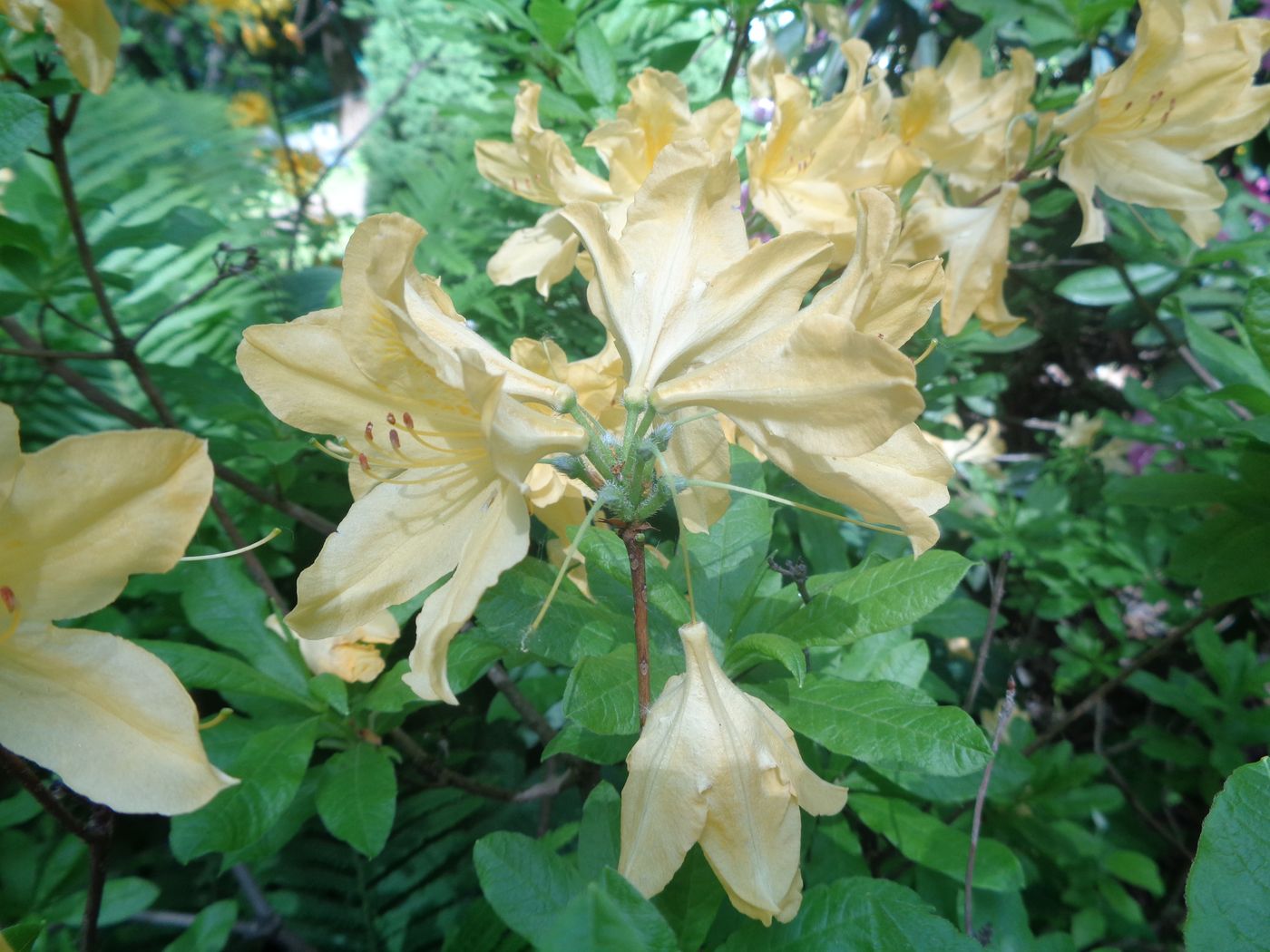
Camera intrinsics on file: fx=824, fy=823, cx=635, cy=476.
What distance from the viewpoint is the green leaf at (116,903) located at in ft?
3.59

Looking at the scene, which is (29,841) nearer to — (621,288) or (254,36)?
(621,288)

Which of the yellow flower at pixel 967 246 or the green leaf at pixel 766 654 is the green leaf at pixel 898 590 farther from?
the yellow flower at pixel 967 246

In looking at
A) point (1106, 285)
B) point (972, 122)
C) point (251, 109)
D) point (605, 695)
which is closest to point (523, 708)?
point (605, 695)

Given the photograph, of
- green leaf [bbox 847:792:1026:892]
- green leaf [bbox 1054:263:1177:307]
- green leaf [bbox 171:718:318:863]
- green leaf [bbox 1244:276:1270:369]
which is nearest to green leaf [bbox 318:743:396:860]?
green leaf [bbox 171:718:318:863]

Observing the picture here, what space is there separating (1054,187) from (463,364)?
2.08 metres

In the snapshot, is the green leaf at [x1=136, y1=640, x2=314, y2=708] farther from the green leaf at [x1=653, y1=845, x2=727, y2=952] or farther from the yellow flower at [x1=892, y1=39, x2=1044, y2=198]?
the yellow flower at [x1=892, y1=39, x2=1044, y2=198]

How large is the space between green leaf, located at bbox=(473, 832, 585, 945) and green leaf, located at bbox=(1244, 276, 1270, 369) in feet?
3.60

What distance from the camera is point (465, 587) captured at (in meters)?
0.65

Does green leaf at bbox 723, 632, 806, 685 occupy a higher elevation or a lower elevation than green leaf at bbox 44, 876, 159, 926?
higher

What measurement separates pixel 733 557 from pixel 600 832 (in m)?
0.35

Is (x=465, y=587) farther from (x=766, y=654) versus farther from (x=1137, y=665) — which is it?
(x=1137, y=665)

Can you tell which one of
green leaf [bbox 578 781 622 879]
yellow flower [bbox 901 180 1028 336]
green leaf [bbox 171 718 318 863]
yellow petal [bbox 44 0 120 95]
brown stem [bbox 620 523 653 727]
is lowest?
green leaf [bbox 171 718 318 863]

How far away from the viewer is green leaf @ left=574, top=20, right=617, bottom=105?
1.45m

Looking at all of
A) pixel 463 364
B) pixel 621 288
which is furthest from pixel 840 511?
pixel 463 364
